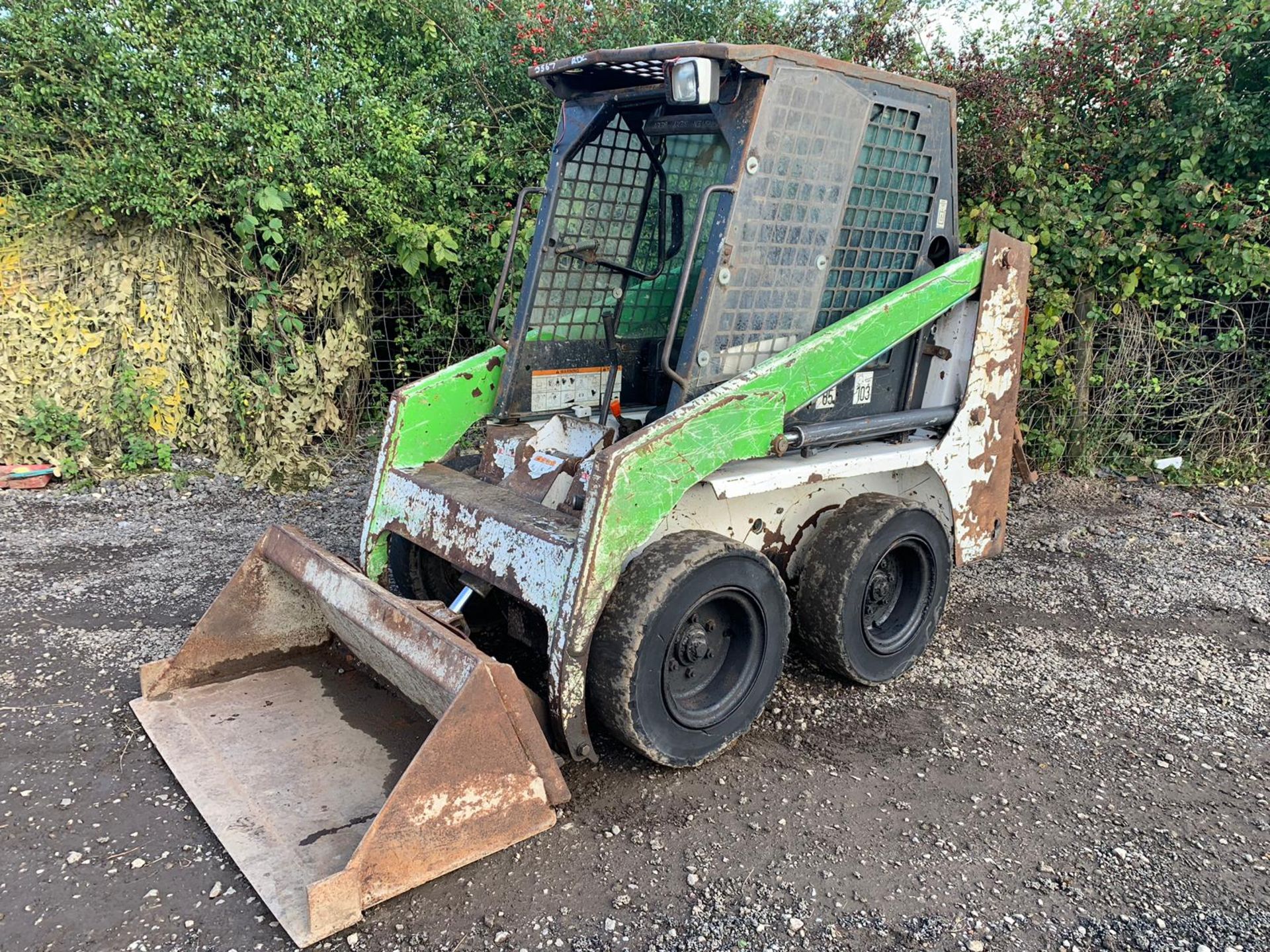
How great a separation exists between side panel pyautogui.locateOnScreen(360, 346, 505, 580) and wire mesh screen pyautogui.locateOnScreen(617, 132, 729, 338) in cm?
68

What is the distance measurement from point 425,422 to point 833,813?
213 cm

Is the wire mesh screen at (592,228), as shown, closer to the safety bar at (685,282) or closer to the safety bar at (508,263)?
the safety bar at (508,263)

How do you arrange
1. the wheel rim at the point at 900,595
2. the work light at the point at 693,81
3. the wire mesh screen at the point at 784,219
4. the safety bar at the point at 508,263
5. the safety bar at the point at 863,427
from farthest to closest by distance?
the wheel rim at the point at 900,595 < the safety bar at the point at 508,263 < the safety bar at the point at 863,427 < the wire mesh screen at the point at 784,219 < the work light at the point at 693,81

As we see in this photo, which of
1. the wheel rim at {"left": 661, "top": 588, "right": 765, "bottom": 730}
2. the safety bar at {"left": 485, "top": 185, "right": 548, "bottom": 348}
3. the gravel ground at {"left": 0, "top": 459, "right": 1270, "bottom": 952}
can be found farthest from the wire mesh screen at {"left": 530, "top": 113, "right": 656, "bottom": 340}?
the gravel ground at {"left": 0, "top": 459, "right": 1270, "bottom": 952}

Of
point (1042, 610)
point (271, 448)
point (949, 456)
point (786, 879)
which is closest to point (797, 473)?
point (949, 456)

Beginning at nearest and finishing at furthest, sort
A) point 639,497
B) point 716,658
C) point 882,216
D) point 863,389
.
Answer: point 639,497
point 716,658
point 882,216
point 863,389

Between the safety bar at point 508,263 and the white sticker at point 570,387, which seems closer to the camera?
the safety bar at point 508,263

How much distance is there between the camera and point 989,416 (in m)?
4.02

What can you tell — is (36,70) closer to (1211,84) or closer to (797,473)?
(797,473)

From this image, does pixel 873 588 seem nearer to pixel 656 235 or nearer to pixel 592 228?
pixel 656 235

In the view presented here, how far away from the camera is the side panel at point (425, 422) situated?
11.9ft

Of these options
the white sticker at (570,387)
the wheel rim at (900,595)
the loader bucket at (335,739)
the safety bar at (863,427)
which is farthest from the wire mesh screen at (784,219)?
the loader bucket at (335,739)

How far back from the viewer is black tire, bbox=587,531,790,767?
2.79 metres

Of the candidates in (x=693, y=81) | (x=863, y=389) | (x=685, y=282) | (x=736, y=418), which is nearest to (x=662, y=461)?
(x=736, y=418)
